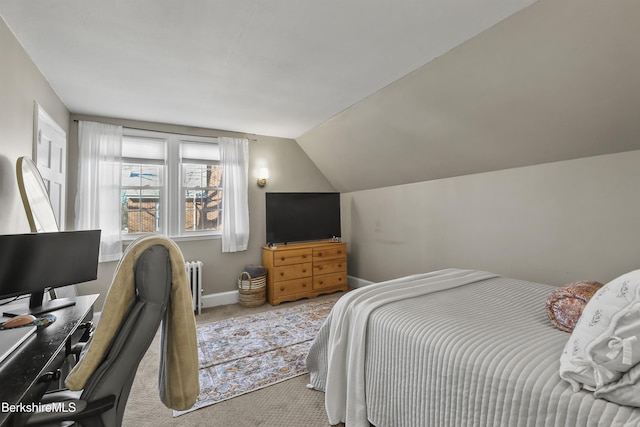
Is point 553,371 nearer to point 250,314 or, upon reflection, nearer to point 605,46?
point 605,46

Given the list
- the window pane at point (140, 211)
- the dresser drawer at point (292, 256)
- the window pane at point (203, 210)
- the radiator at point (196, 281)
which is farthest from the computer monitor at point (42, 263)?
the dresser drawer at point (292, 256)

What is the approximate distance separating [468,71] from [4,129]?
3.08 m

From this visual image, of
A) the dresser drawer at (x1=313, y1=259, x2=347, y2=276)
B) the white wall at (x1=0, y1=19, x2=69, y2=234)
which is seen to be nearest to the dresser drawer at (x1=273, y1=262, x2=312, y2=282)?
the dresser drawer at (x1=313, y1=259, x2=347, y2=276)

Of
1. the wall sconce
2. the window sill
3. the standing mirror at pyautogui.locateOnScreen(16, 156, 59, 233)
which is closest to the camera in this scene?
the standing mirror at pyautogui.locateOnScreen(16, 156, 59, 233)

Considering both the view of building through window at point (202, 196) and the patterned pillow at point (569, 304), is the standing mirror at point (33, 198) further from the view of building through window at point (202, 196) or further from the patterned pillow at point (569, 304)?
the patterned pillow at point (569, 304)

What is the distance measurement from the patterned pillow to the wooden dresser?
2.98 m

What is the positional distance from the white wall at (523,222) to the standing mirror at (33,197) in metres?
3.61

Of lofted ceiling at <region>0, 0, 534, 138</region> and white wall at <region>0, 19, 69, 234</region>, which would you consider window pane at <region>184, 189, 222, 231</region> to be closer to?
lofted ceiling at <region>0, 0, 534, 138</region>

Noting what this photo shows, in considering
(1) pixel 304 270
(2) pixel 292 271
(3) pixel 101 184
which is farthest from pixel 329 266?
(3) pixel 101 184

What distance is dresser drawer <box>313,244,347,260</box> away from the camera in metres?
4.29

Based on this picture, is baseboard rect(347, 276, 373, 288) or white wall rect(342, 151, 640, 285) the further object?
baseboard rect(347, 276, 373, 288)

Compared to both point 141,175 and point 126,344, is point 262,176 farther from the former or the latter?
point 126,344

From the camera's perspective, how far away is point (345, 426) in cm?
172

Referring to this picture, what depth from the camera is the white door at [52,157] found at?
7.73ft
